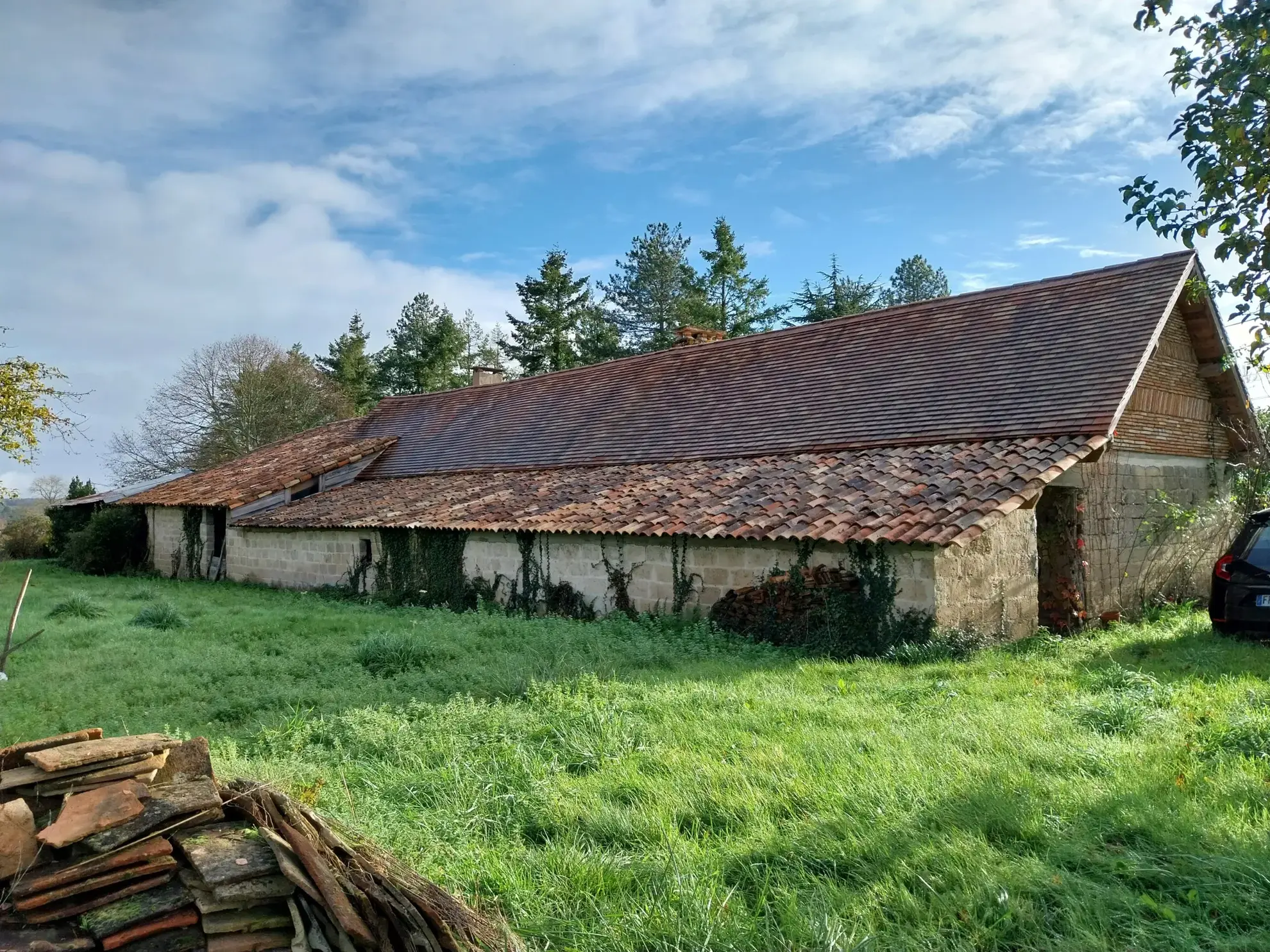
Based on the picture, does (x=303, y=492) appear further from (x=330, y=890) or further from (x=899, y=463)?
(x=330, y=890)

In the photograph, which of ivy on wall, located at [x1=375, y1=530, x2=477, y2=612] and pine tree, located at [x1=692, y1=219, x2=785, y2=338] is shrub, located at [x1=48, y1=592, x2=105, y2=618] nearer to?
ivy on wall, located at [x1=375, y1=530, x2=477, y2=612]

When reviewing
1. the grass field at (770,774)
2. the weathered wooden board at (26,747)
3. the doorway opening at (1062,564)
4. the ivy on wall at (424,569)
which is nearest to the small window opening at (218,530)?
the ivy on wall at (424,569)

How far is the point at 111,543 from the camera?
→ 85.3 ft

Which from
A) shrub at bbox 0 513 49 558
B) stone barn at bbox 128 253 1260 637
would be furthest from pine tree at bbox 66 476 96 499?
stone barn at bbox 128 253 1260 637

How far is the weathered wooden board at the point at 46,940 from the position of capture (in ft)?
10.8

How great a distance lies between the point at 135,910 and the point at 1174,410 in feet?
48.6

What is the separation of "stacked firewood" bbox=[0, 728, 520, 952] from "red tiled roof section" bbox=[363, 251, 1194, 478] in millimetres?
10586

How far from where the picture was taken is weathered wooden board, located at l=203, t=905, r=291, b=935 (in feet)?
11.2

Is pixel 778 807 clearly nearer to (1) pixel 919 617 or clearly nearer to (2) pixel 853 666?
(2) pixel 853 666

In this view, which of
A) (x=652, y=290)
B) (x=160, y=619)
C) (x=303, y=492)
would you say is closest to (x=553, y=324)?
(x=652, y=290)

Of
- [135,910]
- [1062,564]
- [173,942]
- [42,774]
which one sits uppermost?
[1062,564]

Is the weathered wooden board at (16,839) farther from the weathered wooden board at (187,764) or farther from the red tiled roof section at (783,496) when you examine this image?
the red tiled roof section at (783,496)

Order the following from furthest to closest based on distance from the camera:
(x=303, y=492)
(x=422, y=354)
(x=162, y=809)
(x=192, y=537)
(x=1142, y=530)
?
(x=422, y=354)
(x=192, y=537)
(x=303, y=492)
(x=1142, y=530)
(x=162, y=809)

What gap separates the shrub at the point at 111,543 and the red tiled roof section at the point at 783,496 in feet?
41.5
